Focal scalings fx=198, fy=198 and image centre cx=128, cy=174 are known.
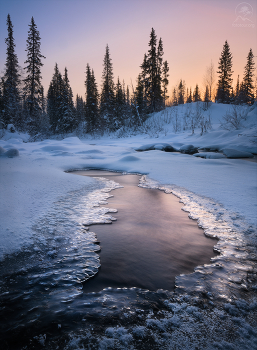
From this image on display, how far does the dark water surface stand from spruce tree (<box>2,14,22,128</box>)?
2310cm

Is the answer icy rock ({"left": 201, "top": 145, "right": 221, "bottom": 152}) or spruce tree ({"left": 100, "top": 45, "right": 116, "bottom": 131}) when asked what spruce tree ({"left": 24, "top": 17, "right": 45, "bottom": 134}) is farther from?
icy rock ({"left": 201, "top": 145, "right": 221, "bottom": 152})

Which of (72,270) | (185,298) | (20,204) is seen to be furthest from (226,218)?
(20,204)

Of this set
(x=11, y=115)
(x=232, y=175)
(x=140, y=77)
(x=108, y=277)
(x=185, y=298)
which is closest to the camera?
(x=185, y=298)

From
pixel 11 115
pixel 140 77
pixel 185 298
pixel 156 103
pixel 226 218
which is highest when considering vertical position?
pixel 140 77

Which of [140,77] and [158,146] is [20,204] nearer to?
[158,146]

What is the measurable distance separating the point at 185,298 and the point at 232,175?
4.10 metres

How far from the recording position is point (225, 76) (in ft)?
103

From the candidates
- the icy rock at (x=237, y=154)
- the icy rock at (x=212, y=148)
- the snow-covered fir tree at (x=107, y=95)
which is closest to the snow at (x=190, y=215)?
the icy rock at (x=237, y=154)

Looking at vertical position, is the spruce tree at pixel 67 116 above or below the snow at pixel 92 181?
above

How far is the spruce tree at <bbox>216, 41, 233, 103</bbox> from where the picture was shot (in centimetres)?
3061

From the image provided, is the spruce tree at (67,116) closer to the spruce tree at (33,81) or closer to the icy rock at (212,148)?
the spruce tree at (33,81)

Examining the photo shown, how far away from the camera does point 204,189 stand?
13.2 feet

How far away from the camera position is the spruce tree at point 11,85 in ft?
70.3

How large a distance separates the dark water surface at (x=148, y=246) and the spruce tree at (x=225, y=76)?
111ft
